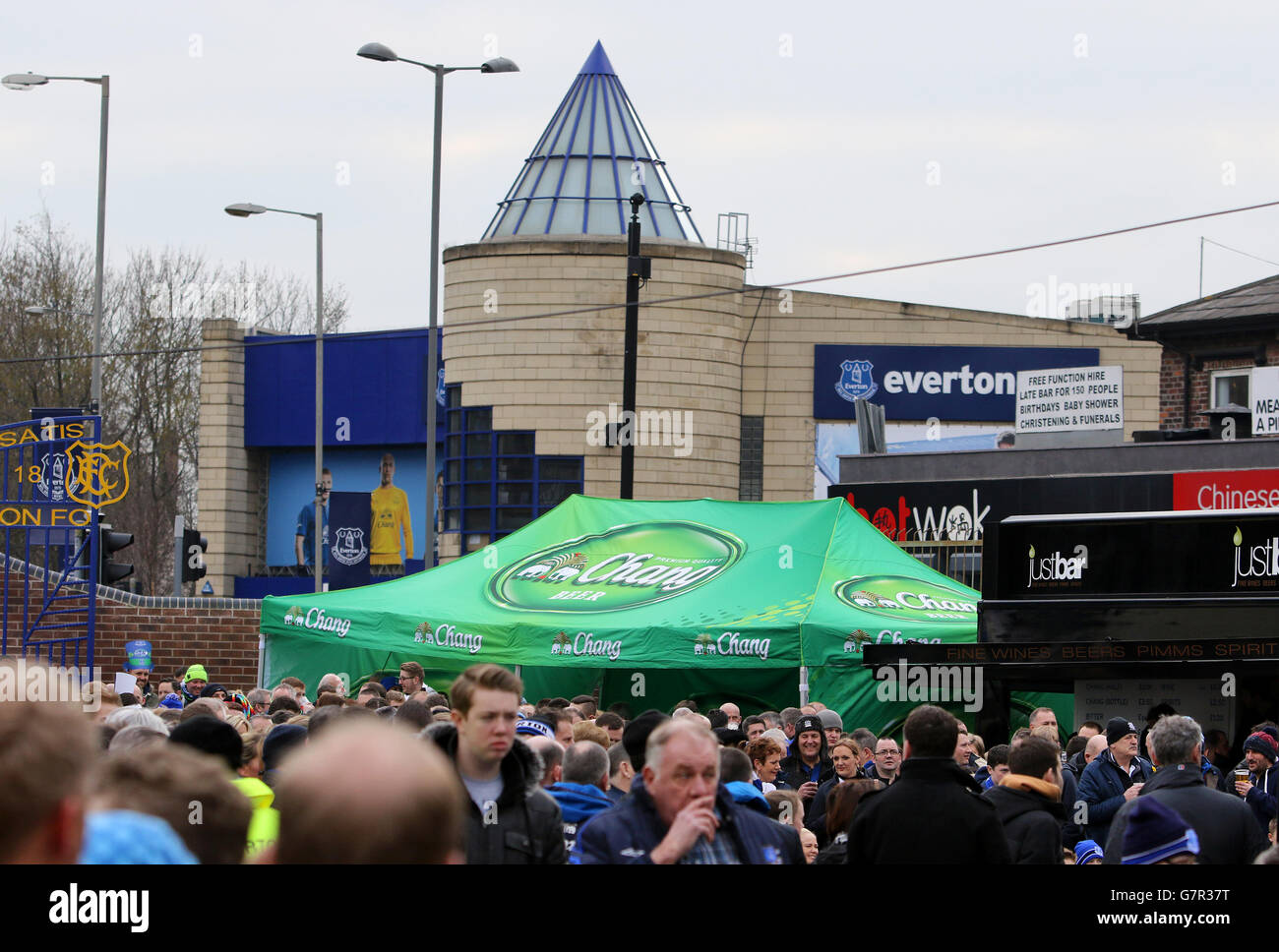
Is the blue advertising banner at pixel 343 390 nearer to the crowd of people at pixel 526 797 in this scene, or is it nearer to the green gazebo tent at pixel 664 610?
the green gazebo tent at pixel 664 610

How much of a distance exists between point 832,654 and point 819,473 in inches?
920

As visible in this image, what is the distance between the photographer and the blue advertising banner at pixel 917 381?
3972 cm

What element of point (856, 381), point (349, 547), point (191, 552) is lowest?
point (349, 547)

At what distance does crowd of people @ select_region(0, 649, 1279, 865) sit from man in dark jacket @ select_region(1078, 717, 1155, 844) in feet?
0.06

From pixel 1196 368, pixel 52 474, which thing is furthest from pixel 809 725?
pixel 1196 368

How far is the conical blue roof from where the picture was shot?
38.9 meters

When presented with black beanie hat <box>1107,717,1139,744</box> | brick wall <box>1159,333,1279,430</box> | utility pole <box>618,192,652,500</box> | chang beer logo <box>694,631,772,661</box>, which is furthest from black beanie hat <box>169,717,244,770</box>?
brick wall <box>1159,333,1279,430</box>

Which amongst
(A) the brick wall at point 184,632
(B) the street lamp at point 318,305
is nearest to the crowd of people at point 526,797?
(A) the brick wall at point 184,632

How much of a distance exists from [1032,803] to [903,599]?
10209 mm

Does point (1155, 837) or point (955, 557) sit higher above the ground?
point (1155, 837)

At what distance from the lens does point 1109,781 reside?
10797 mm

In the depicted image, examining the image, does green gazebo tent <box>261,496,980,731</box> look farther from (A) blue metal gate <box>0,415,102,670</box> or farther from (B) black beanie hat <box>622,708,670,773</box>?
(B) black beanie hat <box>622,708,670,773</box>

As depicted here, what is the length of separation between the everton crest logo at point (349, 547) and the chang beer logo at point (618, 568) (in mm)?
22355

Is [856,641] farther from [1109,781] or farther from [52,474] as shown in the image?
[52,474]
